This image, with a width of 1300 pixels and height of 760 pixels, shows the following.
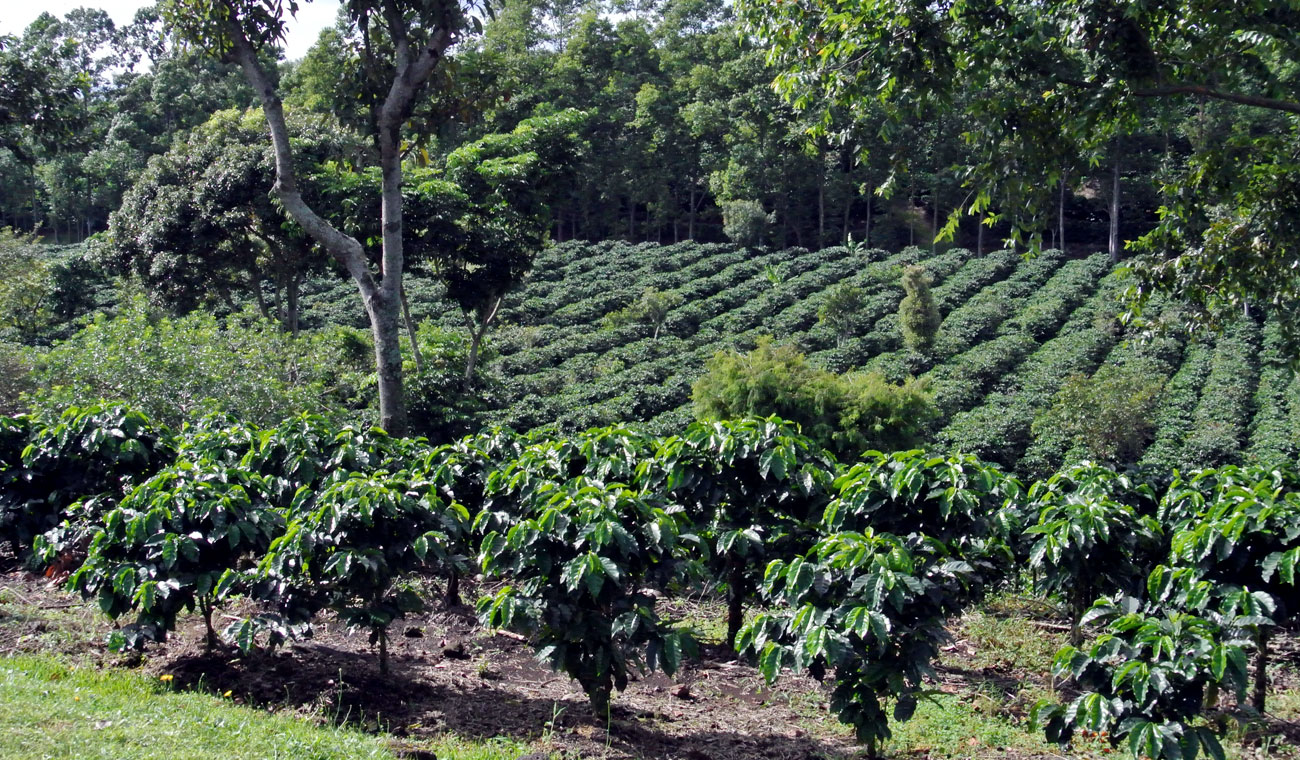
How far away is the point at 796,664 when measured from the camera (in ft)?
15.1

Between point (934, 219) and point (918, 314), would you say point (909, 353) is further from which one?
point (934, 219)

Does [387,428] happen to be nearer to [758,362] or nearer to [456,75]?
[456,75]

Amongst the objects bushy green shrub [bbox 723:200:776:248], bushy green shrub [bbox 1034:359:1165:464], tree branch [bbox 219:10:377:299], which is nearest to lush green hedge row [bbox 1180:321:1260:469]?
bushy green shrub [bbox 1034:359:1165:464]

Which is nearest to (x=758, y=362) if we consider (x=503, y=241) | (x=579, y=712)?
(x=503, y=241)

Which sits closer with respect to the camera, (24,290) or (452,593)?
(452,593)

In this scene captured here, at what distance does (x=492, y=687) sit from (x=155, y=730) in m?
1.95

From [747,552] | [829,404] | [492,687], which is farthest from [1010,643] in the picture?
[829,404]

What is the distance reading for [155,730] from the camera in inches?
180

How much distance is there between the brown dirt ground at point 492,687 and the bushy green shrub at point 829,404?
21.1 ft

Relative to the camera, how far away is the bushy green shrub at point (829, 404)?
44.3ft

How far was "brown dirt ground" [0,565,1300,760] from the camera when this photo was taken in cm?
525

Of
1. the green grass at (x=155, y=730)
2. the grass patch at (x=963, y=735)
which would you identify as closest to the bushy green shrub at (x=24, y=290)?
the green grass at (x=155, y=730)

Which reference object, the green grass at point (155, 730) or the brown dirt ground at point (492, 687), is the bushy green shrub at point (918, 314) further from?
the green grass at point (155, 730)

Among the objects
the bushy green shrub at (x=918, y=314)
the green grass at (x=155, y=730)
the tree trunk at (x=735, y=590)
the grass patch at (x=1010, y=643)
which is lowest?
the grass patch at (x=1010, y=643)
